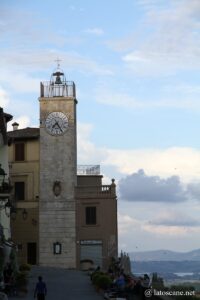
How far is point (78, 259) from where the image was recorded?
56.4m

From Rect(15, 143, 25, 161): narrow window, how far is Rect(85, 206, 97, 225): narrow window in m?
7.15

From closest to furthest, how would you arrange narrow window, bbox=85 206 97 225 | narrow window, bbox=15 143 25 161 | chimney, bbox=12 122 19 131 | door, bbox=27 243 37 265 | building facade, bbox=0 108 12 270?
building facade, bbox=0 108 12 270 → narrow window, bbox=85 206 97 225 → door, bbox=27 243 37 265 → narrow window, bbox=15 143 25 161 → chimney, bbox=12 122 19 131

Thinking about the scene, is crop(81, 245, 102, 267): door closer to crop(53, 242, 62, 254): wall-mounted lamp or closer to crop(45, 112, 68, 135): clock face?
crop(53, 242, 62, 254): wall-mounted lamp

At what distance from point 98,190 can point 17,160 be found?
7443 millimetres

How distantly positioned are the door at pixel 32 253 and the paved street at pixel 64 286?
7.87 meters

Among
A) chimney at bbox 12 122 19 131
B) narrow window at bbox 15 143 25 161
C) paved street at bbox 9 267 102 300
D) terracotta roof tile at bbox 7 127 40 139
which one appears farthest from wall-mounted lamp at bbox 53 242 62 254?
chimney at bbox 12 122 19 131

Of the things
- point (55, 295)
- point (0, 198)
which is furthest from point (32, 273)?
point (0, 198)

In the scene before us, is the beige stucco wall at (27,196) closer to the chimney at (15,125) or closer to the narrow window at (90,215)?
the narrow window at (90,215)

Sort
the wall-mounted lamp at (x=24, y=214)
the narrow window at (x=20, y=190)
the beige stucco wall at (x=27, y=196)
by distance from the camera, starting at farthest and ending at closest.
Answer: the narrow window at (x=20, y=190)
the wall-mounted lamp at (x=24, y=214)
the beige stucco wall at (x=27, y=196)

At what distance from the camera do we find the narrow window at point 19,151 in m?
59.0

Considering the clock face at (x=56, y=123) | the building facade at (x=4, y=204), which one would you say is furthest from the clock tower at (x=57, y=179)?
the building facade at (x=4, y=204)

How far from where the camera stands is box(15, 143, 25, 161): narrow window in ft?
194

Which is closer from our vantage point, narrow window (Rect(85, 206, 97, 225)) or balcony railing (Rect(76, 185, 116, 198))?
narrow window (Rect(85, 206, 97, 225))

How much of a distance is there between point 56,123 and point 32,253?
35.5 feet
